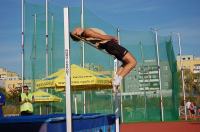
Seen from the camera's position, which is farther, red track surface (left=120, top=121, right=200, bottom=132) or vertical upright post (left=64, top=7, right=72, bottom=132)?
red track surface (left=120, top=121, right=200, bottom=132)

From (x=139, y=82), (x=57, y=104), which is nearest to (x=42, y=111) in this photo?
(x=57, y=104)

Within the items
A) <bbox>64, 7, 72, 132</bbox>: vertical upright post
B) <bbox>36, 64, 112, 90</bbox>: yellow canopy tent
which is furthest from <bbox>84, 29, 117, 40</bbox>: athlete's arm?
<bbox>36, 64, 112, 90</bbox>: yellow canopy tent

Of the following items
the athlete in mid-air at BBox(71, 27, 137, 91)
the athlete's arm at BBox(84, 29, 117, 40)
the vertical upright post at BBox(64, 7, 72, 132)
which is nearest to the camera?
the vertical upright post at BBox(64, 7, 72, 132)

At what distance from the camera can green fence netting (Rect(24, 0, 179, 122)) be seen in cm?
1675

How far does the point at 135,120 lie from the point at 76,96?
488cm

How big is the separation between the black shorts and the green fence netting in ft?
26.5

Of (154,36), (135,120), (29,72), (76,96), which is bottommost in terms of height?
(135,120)

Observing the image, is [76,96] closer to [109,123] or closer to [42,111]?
[42,111]

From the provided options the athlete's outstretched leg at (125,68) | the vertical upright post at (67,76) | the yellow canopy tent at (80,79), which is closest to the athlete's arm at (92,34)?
the athlete's outstretched leg at (125,68)

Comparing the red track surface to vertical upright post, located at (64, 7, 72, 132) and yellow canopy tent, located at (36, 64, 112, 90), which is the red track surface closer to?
yellow canopy tent, located at (36, 64, 112, 90)

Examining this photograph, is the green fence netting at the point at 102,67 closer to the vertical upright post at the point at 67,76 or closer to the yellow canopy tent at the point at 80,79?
the yellow canopy tent at the point at 80,79

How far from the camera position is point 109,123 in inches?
291

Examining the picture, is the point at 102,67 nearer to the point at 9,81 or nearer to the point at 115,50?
the point at 115,50

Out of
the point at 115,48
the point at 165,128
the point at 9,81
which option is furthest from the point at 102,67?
the point at 9,81
